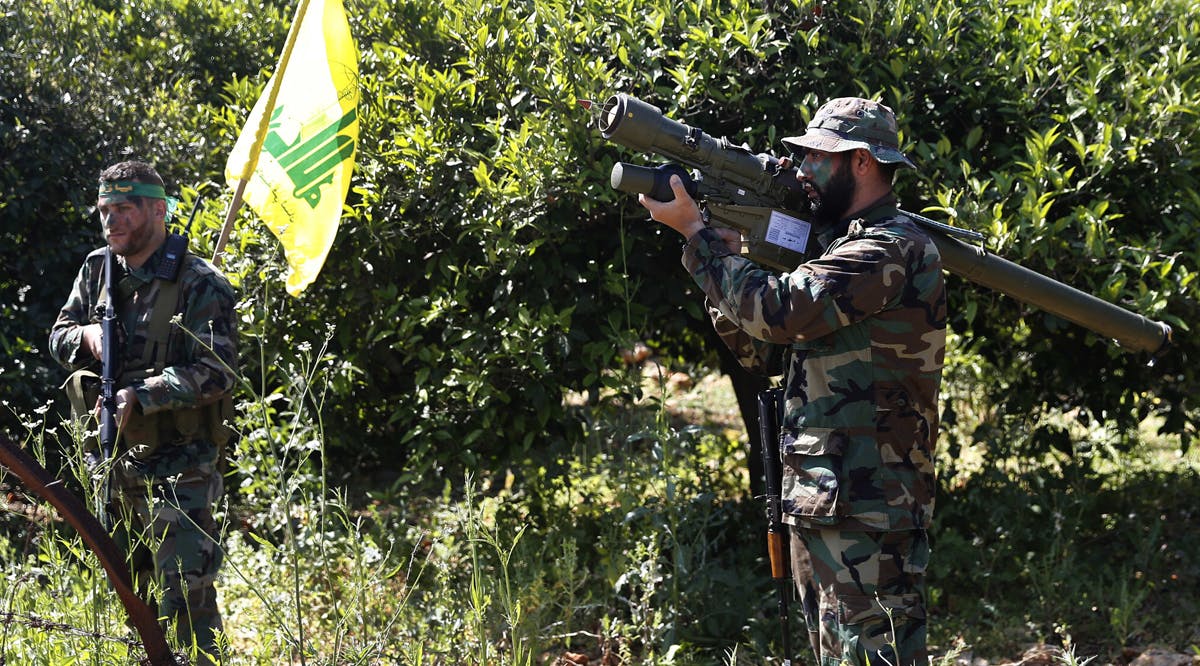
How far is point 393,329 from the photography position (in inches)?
179

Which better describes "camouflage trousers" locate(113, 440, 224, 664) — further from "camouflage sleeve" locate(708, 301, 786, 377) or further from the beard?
the beard

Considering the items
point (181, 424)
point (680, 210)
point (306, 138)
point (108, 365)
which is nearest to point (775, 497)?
point (680, 210)

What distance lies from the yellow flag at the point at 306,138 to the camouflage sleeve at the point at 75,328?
66 centimetres

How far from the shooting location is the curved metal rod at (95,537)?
2551 millimetres

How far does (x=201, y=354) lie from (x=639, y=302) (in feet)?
5.49

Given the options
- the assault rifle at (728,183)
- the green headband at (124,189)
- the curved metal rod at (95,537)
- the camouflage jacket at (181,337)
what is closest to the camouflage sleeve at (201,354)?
the camouflage jacket at (181,337)

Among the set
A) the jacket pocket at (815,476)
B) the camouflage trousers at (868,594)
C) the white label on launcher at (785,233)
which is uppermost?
the white label on launcher at (785,233)

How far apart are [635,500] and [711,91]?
1.60 meters

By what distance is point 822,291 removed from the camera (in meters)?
2.96

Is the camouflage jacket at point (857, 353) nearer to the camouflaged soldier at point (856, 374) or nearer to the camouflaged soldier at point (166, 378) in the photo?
the camouflaged soldier at point (856, 374)

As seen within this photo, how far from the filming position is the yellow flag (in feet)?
13.8

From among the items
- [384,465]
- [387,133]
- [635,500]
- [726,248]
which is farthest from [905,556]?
[384,465]

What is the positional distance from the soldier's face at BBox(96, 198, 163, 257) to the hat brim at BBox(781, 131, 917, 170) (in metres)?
2.21

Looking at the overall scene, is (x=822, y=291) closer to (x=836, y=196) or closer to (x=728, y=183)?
(x=836, y=196)
